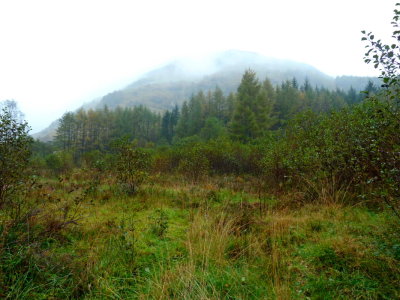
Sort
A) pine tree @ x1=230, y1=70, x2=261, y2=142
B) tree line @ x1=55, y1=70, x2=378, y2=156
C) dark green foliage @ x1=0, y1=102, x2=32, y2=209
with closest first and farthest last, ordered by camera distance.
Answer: dark green foliage @ x1=0, y1=102, x2=32, y2=209 → pine tree @ x1=230, y1=70, x2=261, y2=142 → tree line @ x1=55, y1=70, x2=378, y2=156

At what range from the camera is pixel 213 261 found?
2.70 metres

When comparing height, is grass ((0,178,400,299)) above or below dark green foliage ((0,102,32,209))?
below

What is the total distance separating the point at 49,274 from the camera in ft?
7.29

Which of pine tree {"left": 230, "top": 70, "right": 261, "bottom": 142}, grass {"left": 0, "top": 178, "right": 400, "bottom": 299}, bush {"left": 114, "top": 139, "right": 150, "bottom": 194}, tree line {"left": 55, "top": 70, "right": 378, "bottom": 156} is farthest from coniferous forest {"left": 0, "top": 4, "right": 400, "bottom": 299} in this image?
pine tree {"left": 230, "top": 70, "right": 261, "bottom": 142}

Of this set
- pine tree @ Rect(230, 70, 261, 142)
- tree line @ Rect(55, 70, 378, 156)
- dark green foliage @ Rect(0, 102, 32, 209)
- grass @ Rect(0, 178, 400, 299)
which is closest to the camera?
grass @ Rect(0, 178, 400, 299)

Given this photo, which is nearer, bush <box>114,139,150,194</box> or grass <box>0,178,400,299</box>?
grass <box>0,178,400,299</box>

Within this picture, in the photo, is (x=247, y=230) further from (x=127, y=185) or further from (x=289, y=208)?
(x=127, y=185)

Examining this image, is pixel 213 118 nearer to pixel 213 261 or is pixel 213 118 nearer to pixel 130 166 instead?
pixel 130 166

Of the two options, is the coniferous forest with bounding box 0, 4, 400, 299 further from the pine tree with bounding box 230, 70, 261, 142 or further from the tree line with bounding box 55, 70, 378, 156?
the pine tree with bounding box 230, 70, 261, 142

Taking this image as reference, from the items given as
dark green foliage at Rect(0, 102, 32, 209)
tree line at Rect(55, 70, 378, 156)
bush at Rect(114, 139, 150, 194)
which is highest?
dark green foliage at Rect(0, 102, 32, 209)

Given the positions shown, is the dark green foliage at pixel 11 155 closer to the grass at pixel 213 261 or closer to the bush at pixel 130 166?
the grass at pixel 213 261

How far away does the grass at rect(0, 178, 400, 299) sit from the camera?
81.7 inches

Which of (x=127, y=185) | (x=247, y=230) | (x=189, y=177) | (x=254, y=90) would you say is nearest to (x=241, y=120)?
(x=254, y=90)

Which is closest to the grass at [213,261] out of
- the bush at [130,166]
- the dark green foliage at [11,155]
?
the dark green foliage at [11,155]
